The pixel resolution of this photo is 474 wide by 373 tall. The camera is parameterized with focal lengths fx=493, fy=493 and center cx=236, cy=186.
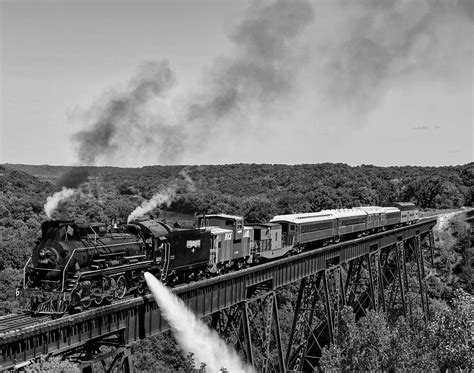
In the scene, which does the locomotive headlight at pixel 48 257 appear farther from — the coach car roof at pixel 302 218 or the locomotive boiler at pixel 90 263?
the coach car roof at pixel 302 218

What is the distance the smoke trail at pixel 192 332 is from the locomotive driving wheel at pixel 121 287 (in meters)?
0.92

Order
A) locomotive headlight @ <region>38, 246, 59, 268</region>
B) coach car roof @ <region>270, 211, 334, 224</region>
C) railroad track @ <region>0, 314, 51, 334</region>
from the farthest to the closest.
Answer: coach car roof @ <region>270, 211, 334, 224</region>, locomotive headlight @ <region>38, 246, 59, 268</region>, railroad track @ <region>0, 314, 51, 334</region>

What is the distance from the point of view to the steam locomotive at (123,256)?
15.4 meters

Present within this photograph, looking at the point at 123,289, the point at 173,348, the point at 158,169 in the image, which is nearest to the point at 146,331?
the point at 123,289

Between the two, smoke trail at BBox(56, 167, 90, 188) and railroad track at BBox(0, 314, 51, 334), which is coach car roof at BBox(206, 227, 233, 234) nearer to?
smoke trail at BBox(56, 167, 90, 188)

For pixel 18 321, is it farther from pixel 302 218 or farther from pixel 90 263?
pixel 302 218

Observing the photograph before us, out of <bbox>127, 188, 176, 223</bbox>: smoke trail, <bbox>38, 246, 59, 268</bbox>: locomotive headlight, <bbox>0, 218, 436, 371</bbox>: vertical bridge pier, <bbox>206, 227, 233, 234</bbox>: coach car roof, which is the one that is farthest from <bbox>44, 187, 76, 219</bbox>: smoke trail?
<bbox>206, 227, 233, 234</bbox>: coach car roof

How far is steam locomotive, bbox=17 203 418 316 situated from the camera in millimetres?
15422

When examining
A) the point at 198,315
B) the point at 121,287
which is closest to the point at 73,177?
the point at 121,287

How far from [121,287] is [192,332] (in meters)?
3.83

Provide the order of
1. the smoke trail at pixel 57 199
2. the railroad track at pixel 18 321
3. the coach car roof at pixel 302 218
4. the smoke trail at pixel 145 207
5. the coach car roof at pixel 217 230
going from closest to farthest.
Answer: the railroad track at pixel 18 321 < the smoke trail at pixel 57 199 < the smoke trail at pixel 145 207 < the coach car roof at pixel 217 230 < the coach car roof at pixel 302 218

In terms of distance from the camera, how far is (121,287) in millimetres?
17781

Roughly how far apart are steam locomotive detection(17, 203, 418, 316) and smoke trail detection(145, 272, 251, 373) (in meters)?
1.20

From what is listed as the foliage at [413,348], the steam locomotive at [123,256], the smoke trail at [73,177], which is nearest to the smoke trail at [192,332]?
the steam locomotive at [123,256]
